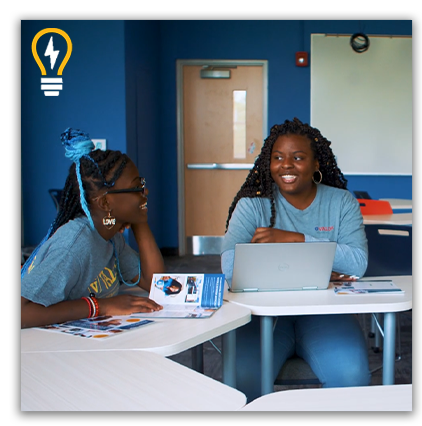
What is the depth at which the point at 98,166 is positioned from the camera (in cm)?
167

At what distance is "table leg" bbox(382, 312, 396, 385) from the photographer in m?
1.64

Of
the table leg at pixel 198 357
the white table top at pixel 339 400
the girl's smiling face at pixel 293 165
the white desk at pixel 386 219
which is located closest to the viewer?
the white table top at pixel 339 400

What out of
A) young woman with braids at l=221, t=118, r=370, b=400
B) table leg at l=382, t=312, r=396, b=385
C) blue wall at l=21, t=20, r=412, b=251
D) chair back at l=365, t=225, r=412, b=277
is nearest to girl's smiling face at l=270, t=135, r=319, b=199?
young woman with braids at l=221, t=118, r=370, b=400

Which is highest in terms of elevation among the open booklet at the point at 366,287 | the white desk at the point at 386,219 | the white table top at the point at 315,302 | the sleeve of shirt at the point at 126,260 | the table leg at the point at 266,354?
the white desk at the point at 386,219

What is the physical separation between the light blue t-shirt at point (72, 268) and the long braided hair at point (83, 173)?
0.06m

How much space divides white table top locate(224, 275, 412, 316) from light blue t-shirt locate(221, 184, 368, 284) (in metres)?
0.27

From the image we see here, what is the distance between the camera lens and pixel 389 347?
5.40 ft

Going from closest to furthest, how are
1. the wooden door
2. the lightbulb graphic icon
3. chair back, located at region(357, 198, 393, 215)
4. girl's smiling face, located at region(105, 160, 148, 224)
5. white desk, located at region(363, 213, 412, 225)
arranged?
1. girl's smiling face, located at region(105, 160, 148, 224)
2. white desk, located at region(363, 213, 412, 225)
3. chair back, located at region(357, 198, 393, 215)
4. the lightbulb graphic icon
5. the wooden door

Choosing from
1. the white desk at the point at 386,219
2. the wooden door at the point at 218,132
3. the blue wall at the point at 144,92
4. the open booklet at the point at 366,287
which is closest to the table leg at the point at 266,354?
the open booklet at the point at 366,287

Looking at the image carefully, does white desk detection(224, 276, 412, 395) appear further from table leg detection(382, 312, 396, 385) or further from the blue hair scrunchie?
the blue hair scrunchie

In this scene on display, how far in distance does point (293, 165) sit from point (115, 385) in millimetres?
1358

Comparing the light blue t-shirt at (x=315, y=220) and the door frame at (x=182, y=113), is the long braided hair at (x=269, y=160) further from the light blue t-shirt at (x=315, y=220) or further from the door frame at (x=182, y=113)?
the door frame at (x=182, y=113)

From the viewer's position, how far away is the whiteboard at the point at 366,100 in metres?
6.50
